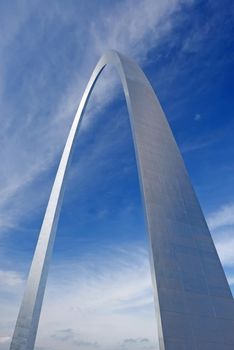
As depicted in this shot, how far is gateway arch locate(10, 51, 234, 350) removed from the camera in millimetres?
10055

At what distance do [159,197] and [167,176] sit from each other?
1793mm

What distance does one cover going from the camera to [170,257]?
37.2ft

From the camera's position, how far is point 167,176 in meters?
14.7

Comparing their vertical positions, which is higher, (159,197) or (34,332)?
(159,197)

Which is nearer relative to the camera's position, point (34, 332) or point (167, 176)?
point (167, 176)

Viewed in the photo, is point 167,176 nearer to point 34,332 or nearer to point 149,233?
point 149,233

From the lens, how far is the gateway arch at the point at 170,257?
1005cm

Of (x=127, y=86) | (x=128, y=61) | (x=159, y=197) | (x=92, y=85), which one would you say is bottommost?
(x=159, y=197)

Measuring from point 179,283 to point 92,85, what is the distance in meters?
25.5

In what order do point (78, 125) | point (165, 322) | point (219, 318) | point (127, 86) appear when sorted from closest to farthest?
point (165, 322), point (219, 318), point (127, 86), point (78, 125)

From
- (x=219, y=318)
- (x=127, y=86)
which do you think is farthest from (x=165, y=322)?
(x=127, y=86)

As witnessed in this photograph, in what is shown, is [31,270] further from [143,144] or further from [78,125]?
[78,125]

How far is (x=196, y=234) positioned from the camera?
13.1m

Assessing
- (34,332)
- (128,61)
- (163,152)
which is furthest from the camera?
(128,61)
